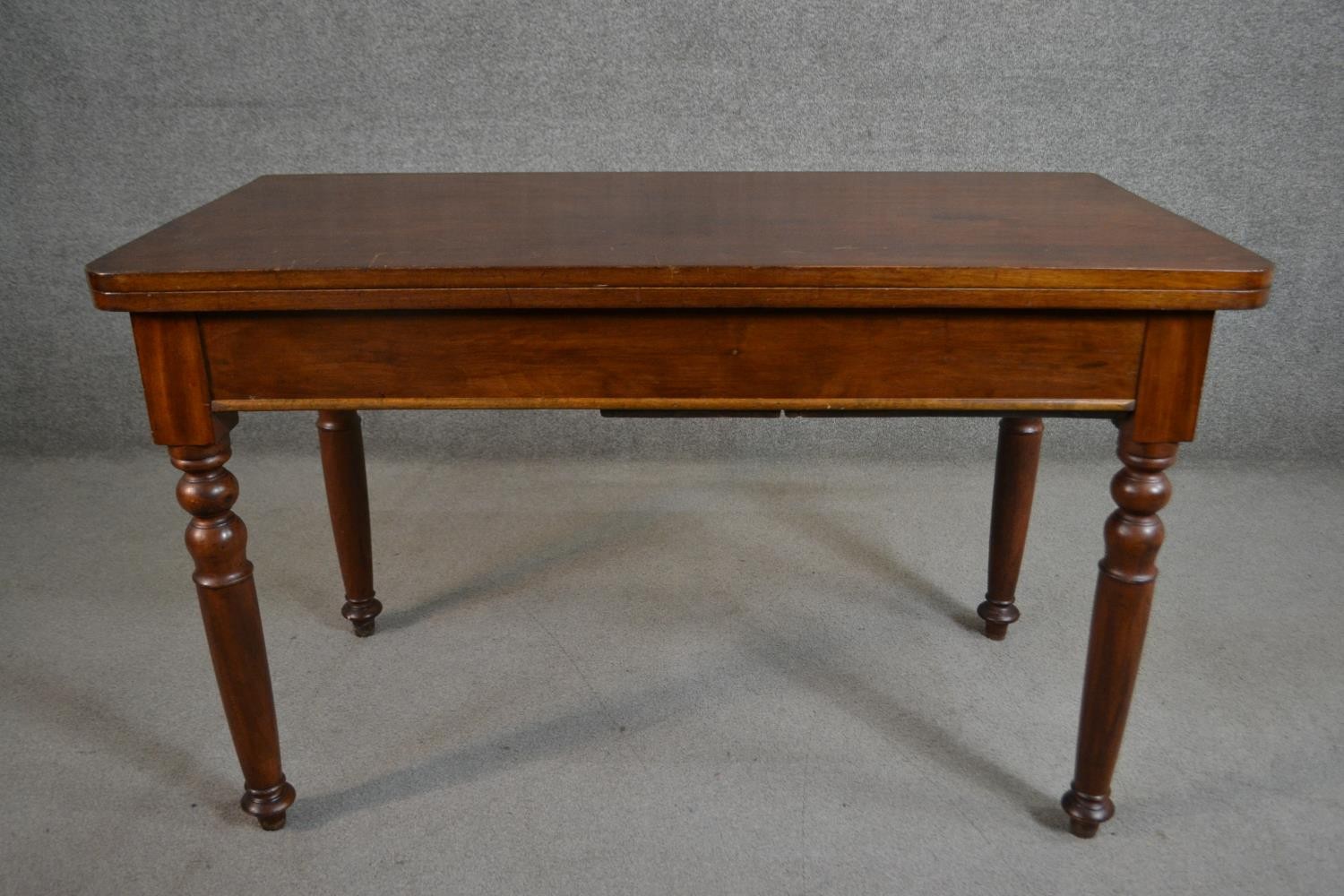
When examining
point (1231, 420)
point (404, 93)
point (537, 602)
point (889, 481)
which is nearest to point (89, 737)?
point (537, 602)

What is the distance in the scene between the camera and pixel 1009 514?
69.6 inches

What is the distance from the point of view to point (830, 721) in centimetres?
164

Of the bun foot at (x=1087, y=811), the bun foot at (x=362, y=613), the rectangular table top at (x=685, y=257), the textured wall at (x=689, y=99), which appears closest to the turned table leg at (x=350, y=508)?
the bun foot at (x=362, y=613)

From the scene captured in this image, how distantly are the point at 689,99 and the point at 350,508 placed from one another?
1054 millimetres

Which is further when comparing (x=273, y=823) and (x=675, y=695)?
(x=675, y=695)

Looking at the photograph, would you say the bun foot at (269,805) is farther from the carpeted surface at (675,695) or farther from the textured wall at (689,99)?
the textured wall at (689,99)

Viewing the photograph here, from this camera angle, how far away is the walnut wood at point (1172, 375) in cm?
119

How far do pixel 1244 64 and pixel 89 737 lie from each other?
7.45 feet

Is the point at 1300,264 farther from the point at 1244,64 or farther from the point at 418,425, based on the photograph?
the point at 418,425

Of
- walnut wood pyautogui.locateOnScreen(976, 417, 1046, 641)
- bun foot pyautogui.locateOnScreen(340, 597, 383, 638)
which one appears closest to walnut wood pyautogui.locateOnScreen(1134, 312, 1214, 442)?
walnut wood pyautogui.locateOnScreen(976, 417, 1046, 641)

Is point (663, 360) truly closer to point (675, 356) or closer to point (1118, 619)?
point (675, 356)

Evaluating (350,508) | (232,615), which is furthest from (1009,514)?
(232,615)

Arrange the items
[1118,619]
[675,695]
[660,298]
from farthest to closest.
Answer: [675,695] < [1118,619] < [660,298]

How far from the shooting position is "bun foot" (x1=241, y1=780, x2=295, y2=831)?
1.43m
